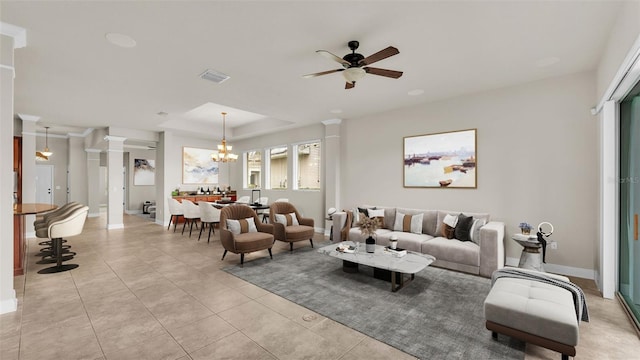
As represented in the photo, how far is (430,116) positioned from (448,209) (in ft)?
5.86

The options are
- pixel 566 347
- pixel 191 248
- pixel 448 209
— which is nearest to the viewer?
pixel 566 347

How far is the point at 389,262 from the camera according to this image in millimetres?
3500

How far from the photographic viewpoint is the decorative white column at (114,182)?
780 centimetres

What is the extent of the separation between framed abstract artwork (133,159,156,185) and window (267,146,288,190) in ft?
20.7

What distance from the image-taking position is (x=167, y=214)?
8.45 metres

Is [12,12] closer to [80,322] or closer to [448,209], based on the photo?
[80,322]

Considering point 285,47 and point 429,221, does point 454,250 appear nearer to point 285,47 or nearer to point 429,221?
point 429,221

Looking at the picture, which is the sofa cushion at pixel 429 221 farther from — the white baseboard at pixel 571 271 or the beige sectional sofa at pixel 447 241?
the white baseboard at pixel 571 271

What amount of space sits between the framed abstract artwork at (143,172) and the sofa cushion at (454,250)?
461 inches

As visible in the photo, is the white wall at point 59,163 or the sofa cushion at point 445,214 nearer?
the sofa cushion at point 445,214

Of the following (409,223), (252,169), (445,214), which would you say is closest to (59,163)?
(252,169)

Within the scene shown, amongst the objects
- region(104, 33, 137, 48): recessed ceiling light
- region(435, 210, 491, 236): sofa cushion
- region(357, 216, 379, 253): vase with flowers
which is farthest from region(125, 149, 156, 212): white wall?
region(435, 210, 491, 236): sofa cushion

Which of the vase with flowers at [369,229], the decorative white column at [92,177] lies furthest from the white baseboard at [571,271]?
the decorative white column at [92,177]

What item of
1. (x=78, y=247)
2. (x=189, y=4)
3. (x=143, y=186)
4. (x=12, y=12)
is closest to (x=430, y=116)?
(x=189, y=4)
